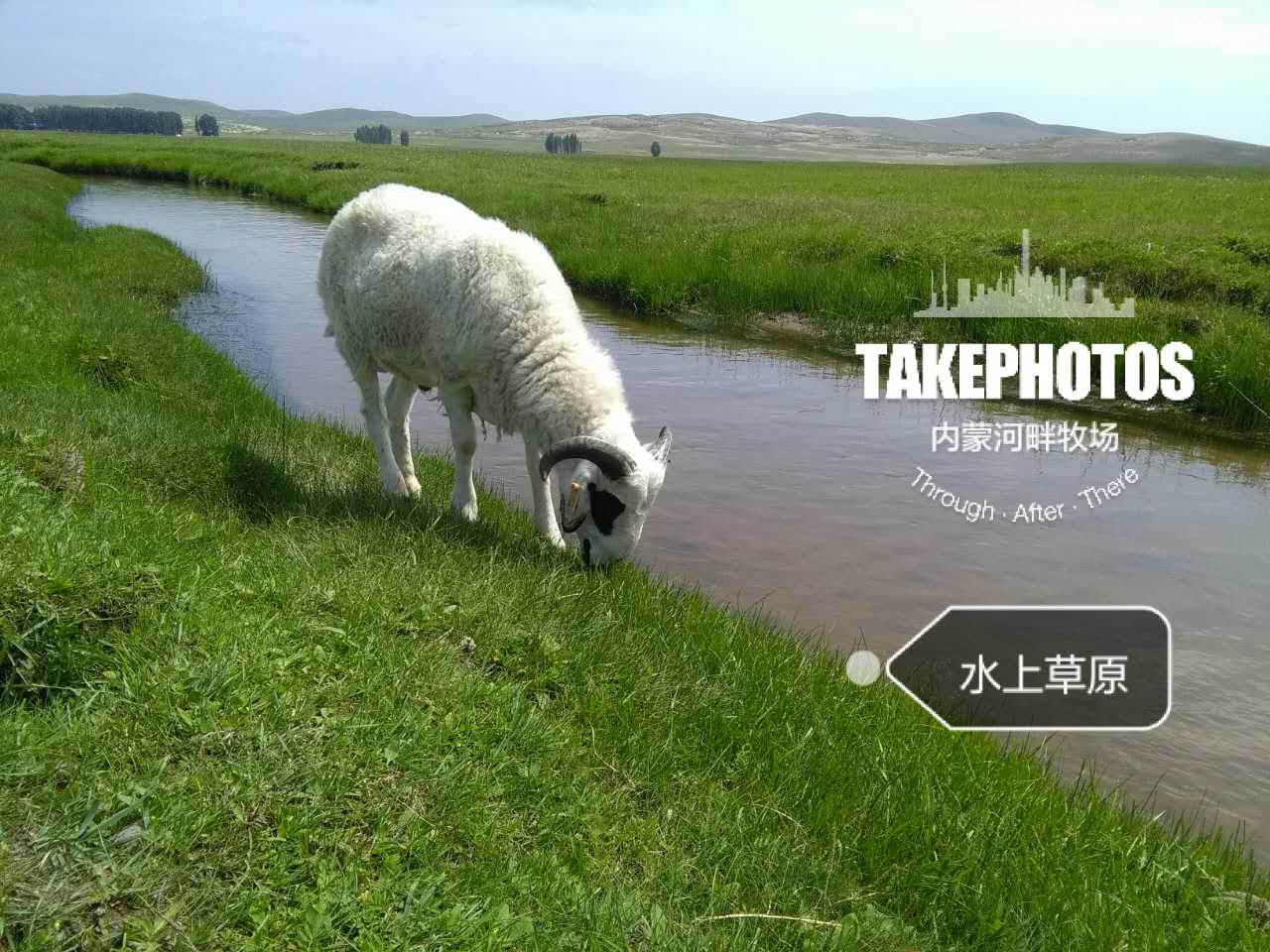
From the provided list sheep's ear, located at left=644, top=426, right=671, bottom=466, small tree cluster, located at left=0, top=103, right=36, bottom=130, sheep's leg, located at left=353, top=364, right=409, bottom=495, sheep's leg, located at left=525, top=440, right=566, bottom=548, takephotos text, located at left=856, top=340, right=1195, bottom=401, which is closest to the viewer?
sheep's ear, located at left=644, top=426, right=671, bottom=466

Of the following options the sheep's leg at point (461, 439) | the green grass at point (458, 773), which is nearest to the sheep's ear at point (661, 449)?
the green grass at point (458, 773)

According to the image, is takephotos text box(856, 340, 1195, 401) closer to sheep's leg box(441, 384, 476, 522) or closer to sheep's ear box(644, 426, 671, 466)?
sheep's ear box(644, 426, 671, 466)

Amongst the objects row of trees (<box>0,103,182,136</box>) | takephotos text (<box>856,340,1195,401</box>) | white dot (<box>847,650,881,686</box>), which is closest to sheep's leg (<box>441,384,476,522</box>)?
white dot (<box>847,650,881,686</box>)

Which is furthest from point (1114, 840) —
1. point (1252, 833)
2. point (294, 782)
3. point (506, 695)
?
point (294, 782)

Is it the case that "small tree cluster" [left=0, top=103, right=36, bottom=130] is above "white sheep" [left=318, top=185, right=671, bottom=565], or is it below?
above

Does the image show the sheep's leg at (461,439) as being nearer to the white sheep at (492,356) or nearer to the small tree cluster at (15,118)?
the white sheep at (492,356)

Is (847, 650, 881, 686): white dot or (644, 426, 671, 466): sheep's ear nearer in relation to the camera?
(847, 650, 881, 686): white dot

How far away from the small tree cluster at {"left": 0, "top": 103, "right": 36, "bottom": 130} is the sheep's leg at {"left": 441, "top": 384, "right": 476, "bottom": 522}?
195 metres

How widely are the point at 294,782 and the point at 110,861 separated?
612mm

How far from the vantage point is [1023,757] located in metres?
5.41

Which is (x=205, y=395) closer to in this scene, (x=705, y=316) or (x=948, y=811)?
(x=948, y=811)

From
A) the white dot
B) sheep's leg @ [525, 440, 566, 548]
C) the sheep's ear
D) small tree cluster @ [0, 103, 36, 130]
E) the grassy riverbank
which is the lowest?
the white dot

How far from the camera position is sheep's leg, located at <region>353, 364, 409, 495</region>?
8359 millimetres

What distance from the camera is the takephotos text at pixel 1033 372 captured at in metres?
13.2
